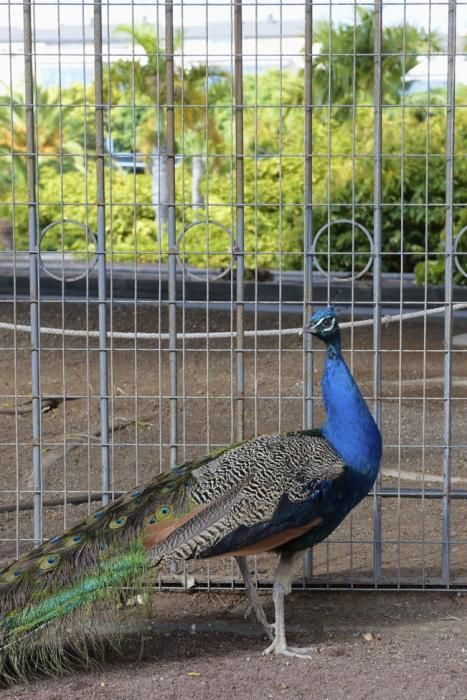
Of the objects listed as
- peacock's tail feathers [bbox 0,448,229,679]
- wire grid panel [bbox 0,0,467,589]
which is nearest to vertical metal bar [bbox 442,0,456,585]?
wire grid panel [bbox 0,0,467,589]

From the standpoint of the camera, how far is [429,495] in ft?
18.7

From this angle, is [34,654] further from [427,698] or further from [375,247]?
[375,247]

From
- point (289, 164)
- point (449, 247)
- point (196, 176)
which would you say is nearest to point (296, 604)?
point (449, 247)

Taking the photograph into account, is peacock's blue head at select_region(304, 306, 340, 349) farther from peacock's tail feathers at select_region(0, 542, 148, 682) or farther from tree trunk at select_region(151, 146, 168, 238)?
peacock's tail feathers at select_region(0, 542, 148, 682)

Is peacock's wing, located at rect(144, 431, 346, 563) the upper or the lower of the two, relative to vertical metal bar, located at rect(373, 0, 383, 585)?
lower

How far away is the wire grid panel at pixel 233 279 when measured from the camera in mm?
5523

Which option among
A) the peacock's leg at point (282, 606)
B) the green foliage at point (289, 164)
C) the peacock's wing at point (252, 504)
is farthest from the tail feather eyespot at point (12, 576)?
the green foliage at point (289, 164)

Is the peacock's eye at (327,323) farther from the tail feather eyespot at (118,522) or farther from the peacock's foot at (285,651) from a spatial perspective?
the peacock's foot at (285,651)

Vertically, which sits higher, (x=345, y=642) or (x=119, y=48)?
(x=119, y=48)

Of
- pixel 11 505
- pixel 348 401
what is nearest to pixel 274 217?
pixel 11 505

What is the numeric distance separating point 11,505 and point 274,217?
53.2 ft

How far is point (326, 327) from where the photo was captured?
5.07 meters

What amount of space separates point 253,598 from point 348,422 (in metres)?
0.99

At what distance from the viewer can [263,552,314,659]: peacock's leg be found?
4.95m
